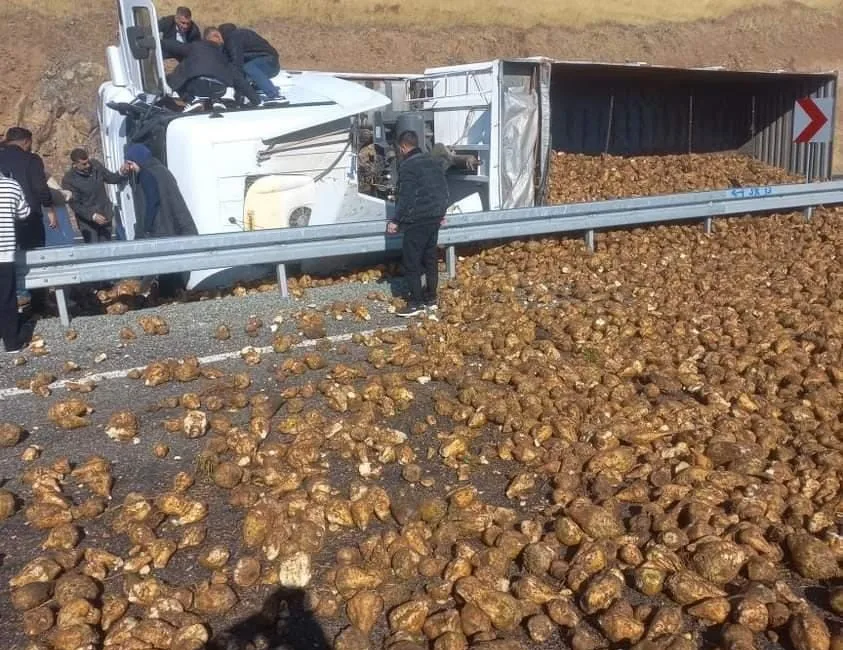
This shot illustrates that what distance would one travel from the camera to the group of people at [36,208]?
621 centimetres

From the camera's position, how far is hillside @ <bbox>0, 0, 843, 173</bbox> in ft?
66.1

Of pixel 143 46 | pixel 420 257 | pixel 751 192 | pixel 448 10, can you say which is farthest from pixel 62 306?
pixel 448 10

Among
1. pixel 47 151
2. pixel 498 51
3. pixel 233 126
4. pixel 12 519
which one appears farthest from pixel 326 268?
pixel 498 51

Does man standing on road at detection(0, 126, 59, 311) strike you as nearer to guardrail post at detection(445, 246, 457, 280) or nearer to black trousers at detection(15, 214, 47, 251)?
black trousers at detection(15, 214, 47, 251)

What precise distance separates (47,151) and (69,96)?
170 cm

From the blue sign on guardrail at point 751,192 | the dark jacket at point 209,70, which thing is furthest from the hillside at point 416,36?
the blue sign on guardrail at point 751,192

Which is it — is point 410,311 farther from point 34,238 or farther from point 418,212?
point 34,238

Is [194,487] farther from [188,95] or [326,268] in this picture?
[188,95]

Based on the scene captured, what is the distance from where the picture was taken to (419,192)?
23.9ft

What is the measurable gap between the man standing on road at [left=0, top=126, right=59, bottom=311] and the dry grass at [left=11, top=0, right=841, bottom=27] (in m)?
17.8

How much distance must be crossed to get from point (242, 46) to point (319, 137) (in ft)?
5.92

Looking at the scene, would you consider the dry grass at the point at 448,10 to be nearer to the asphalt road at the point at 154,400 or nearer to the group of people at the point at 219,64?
the group of people at the point at 219,64

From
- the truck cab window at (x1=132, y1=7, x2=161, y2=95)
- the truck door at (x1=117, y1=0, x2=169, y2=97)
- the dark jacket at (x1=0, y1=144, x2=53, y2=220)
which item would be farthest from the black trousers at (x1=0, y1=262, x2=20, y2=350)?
the truck cab window at (x1=132, y1=7, x2=161, y2=95)

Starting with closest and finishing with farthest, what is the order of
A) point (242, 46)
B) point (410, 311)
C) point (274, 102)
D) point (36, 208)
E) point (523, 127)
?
point (410, 311) < point (36, 208) < point (274, 102) < point (242, 46) < point (523, 127)
